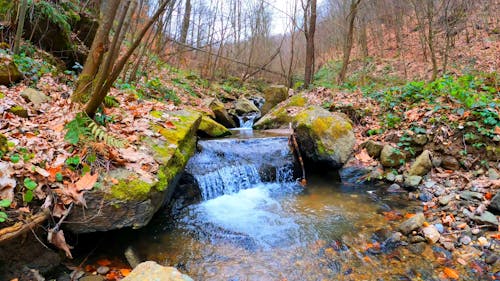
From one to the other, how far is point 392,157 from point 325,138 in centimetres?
145

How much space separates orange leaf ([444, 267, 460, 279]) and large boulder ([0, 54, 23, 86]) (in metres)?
6.92

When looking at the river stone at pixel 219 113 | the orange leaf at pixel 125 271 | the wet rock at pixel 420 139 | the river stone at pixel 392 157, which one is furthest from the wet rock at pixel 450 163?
the river stone at pixel 219 113

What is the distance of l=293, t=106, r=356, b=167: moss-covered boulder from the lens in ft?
21.0

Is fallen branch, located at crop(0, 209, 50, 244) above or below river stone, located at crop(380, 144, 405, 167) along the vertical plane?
below

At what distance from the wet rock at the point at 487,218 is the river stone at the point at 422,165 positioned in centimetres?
166

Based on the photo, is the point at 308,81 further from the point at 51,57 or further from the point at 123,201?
the point at 123,201

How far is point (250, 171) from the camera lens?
21.1 feet

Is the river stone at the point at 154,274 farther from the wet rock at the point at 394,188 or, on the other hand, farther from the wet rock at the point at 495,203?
the wet rock at the point at 394,188

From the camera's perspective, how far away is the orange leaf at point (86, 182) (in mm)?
3049

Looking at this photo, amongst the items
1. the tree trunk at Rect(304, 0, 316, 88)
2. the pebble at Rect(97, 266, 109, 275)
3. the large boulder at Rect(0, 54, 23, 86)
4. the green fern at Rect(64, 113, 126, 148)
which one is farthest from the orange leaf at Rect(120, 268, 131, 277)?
the tree trunk at Rect(304, 0, 316, 88)

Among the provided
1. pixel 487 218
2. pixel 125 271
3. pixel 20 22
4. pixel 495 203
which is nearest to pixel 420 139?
pixel 495 203

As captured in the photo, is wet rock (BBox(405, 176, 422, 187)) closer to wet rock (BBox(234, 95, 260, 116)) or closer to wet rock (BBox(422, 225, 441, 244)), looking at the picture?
wet rock (BBox(422, 225, 441, 244))

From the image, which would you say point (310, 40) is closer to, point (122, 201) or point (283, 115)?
point (283, 115)

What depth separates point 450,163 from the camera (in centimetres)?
545
